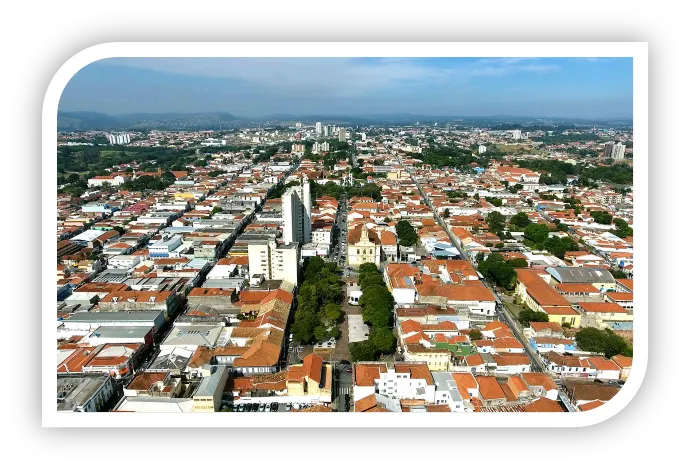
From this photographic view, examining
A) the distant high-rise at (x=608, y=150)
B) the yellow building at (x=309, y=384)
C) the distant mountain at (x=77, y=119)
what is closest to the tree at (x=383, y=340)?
the yellow building at (x=309, y=384)

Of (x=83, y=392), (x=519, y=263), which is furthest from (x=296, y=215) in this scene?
(x=83, y=392)

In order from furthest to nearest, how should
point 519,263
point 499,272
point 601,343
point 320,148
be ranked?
1. point 320,148
2. point 519,263
3. point 499,272
4. point 601,343

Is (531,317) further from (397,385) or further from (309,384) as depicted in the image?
(309,384)

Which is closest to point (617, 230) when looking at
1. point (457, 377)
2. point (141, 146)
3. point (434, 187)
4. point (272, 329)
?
point (434, 187)

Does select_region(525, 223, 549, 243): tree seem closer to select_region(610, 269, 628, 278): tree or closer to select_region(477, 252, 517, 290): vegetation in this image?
select_region(610, 269, 628, 278): tree

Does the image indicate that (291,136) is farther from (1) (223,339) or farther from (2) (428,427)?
(2) (428,427)

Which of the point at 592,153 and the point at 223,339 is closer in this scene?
the point at 223,339

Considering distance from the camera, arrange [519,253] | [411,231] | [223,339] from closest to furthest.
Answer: [223,339] → [519,253] → [411,231]
